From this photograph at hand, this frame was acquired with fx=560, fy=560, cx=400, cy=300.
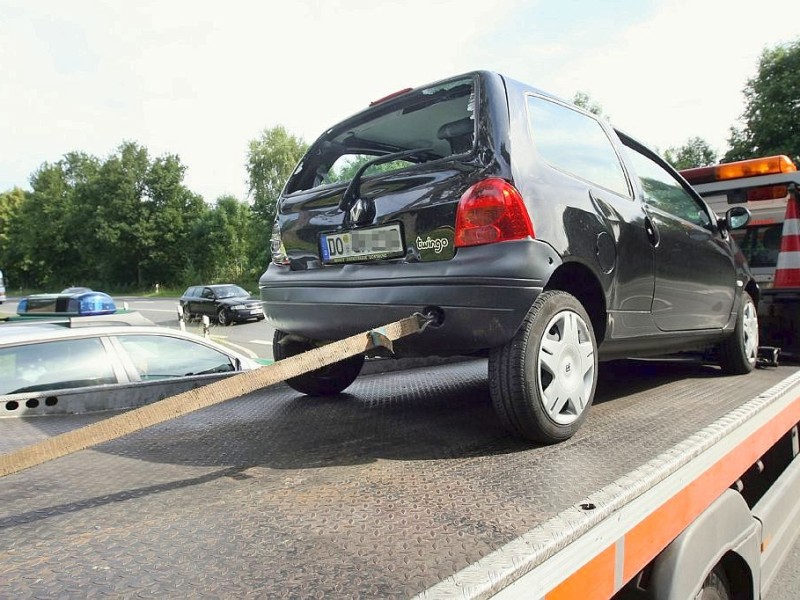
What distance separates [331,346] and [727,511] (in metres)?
1.34

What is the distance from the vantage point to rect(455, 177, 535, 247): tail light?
1.97 m

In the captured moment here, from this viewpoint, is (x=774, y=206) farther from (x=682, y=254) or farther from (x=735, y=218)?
(x=682, y=254)

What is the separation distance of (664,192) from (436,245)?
174 cm

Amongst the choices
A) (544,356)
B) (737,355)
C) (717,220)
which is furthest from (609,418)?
(717,220)

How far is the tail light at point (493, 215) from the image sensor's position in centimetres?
197

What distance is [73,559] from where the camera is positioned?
3.61ft

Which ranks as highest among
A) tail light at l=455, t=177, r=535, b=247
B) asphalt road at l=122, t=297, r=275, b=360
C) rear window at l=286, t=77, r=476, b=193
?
rear window at l=286, t=77, r=476, b=193

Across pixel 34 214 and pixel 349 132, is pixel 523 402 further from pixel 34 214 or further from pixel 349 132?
pixel 34 214

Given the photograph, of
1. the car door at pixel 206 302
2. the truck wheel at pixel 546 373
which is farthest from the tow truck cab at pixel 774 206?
the car door at pixel 206 302

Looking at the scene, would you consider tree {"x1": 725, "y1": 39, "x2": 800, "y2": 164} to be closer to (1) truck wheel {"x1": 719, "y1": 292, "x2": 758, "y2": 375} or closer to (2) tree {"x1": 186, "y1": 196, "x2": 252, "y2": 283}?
Result: (1) truck wheel {"x1": 719, "y1": 292, "x2": 758, "y2": 375}

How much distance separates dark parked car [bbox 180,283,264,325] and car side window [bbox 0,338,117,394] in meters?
18.4

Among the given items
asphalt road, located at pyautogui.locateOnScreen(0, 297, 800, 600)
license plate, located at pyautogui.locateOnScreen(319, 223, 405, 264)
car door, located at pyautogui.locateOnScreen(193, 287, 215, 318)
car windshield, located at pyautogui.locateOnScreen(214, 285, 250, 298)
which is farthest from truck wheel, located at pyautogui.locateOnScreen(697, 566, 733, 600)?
car door, located at pyautogui.locateOnScreen(193, 287, 215, 318)

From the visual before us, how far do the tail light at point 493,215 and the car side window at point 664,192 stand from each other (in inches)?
46.2

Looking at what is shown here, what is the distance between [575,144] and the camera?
247 centimetres
